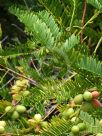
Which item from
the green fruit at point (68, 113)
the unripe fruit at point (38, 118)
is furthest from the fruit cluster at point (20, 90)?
the green fruit at point (68, 113)

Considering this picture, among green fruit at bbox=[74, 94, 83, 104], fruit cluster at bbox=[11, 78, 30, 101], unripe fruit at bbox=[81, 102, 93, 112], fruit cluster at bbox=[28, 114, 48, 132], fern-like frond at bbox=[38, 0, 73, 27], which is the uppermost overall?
fern-like frond at bbox=[38, 0, 73, 27]

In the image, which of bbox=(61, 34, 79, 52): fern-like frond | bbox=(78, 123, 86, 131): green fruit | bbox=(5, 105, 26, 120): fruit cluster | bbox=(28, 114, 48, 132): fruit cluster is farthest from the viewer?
bbox=(5, 105, 26, 120): fruit cluster

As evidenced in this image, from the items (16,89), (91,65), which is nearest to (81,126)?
(91,65)

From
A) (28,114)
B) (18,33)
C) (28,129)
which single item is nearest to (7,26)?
(18,33)

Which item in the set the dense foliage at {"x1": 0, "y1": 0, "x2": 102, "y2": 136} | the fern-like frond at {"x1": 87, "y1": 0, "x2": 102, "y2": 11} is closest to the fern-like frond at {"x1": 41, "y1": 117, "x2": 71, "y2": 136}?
the dense foliage at {"x1": 0, "y1": 0, "x2": 102, "y2": 136}

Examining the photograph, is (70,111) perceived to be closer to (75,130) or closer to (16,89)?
(75,130)

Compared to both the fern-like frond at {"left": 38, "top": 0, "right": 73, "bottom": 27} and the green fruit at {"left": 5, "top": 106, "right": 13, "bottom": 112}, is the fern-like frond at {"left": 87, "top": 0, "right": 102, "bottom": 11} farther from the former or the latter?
the green fruit at {"left": 5, "top": 106, "right": 13, "bottom": 112}

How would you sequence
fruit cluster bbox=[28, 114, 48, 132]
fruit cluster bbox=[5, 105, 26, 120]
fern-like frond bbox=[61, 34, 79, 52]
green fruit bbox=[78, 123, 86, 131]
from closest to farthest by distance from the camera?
fern-like frond bbox=[61, 34, 79, 52]
green fruit bbox=[78, 123, 86, 131]
fruit cluster bbox=[28, 114, 48, 132]
fruit cluster bbox=[5, 105, 26, 120]
